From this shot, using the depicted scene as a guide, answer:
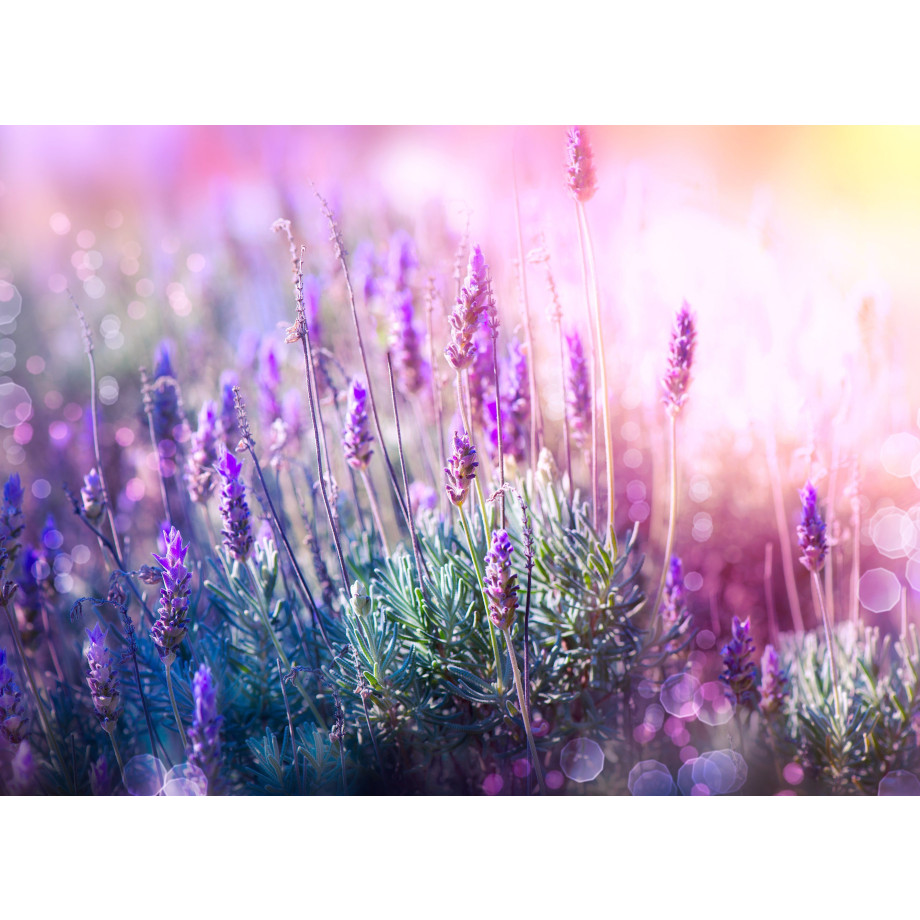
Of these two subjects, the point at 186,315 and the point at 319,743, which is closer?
the point at 319,743

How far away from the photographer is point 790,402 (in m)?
1.61

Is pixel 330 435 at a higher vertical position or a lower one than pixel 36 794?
higher

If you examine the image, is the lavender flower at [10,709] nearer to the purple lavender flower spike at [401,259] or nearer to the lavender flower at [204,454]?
the lavender flower at [204,454]

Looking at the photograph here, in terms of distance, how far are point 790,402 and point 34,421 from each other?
5.75 feet

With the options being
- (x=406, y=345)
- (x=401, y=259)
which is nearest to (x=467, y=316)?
(x=406, y=345)

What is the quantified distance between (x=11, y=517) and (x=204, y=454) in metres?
0.41

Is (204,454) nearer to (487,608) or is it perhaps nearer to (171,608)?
(171,608)

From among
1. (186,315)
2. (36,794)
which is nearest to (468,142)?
(186,315)

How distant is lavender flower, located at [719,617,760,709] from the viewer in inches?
57.7

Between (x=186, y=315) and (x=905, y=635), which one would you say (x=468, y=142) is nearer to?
(x=186, y=315)

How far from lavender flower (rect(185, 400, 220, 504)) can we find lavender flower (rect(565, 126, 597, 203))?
0.91m

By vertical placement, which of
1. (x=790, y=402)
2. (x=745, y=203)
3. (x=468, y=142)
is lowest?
(x=790, y=402)

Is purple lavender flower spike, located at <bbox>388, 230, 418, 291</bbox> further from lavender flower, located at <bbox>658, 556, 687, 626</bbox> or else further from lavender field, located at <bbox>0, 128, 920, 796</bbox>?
lavender flower, located at <bbox>658, 556, 687, 626</bbox>

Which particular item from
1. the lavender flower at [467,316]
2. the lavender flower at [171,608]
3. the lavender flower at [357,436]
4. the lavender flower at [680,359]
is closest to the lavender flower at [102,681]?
the lavender flower at [171,608]
